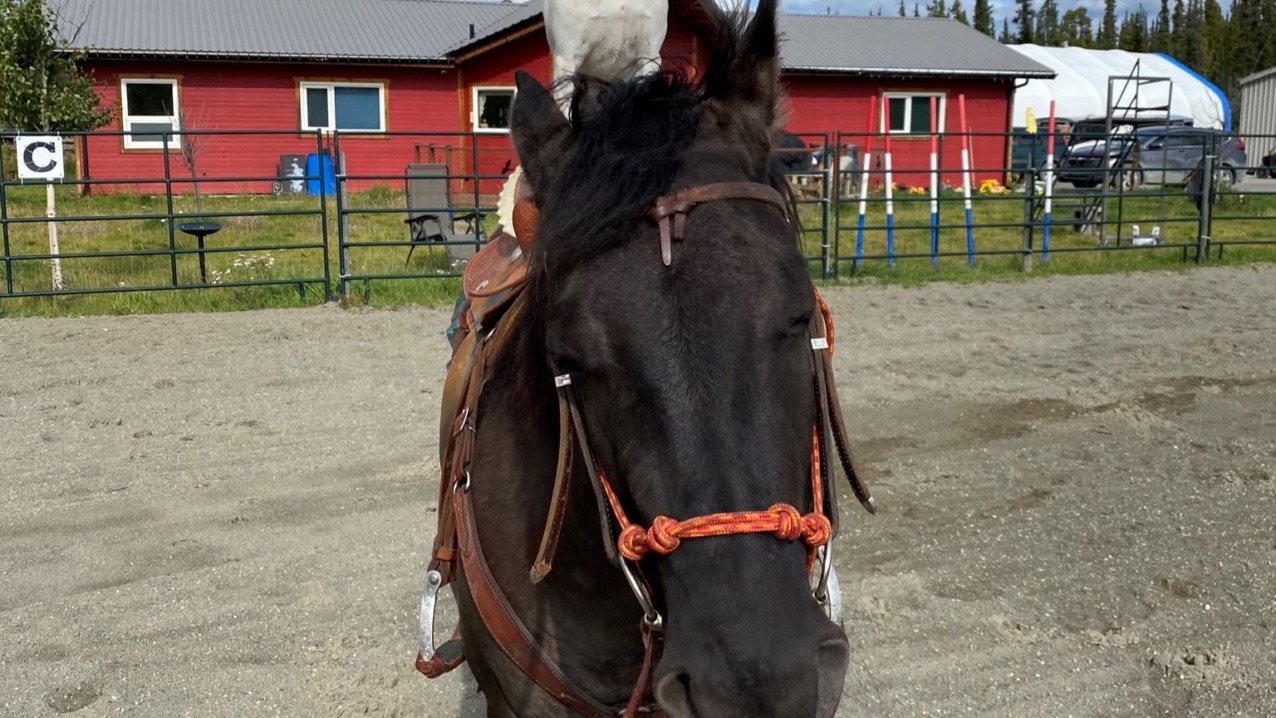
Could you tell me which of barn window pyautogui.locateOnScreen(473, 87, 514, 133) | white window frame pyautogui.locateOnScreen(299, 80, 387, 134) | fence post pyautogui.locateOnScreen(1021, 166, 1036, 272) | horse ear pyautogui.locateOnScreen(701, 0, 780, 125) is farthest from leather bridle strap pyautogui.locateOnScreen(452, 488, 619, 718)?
white window frame pyautogui.locateOnScreen(299, 80, 387, 134)

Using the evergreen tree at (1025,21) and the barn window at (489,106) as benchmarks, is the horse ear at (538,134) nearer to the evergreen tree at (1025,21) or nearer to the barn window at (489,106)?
the barn window at (489,106)

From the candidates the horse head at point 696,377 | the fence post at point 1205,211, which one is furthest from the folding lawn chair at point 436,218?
the fence post at point 1205,211

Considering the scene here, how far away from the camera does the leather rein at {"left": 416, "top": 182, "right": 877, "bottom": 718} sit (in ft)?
4.91

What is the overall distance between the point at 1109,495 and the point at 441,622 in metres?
3.44

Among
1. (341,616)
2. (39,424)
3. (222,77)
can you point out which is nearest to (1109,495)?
(341,616)

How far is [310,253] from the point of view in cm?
1294

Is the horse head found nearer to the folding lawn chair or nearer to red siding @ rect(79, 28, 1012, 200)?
the folding lawn chair

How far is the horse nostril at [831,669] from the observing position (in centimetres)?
153

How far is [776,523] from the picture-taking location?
1.46 metres

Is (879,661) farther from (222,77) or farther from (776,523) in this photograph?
(222,77)

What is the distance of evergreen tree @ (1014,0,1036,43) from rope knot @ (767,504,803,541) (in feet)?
306

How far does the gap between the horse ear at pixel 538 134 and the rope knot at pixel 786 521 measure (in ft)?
2.55

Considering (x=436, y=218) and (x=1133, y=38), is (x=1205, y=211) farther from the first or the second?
(x=1133, y=38)

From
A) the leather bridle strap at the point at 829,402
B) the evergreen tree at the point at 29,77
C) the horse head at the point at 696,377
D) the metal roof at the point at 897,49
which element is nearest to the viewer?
the horse head at the point at 696,377
